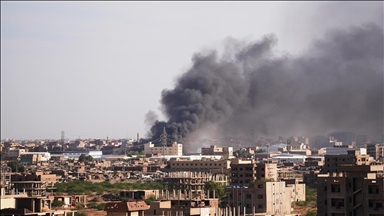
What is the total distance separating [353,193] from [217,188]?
26.9m

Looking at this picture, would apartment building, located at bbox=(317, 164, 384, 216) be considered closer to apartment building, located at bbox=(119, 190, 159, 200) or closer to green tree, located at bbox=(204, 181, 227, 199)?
apartment building, located at bbox=(119, 190, 159, 200)

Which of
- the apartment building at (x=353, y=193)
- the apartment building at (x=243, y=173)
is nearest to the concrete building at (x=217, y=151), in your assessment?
the apartment building at (x=243, y=173)

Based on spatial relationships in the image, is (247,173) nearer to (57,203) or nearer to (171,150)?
(57,203)

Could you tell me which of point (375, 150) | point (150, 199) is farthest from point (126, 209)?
point (375, 150)

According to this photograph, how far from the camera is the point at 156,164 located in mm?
95938

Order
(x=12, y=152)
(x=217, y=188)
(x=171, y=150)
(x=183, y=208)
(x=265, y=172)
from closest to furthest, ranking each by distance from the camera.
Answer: (x=183, y=208)
(x=217, y=188)
(x=265, y=172)
(x=12, y=152)
(x=171, y=150)

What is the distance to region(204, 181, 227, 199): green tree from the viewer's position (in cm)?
5692

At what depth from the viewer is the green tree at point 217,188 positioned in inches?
2241

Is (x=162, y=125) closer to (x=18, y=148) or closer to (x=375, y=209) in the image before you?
(x=18, y=148)

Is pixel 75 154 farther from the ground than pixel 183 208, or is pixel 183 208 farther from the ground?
pixel 75 154

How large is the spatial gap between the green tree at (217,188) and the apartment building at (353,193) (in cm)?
2181

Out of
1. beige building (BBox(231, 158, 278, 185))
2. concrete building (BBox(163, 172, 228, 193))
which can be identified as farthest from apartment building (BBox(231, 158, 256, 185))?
concrete building (BBox(163, 172, 228, 193))

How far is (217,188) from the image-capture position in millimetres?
59719

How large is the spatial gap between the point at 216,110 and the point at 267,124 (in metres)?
9.94
